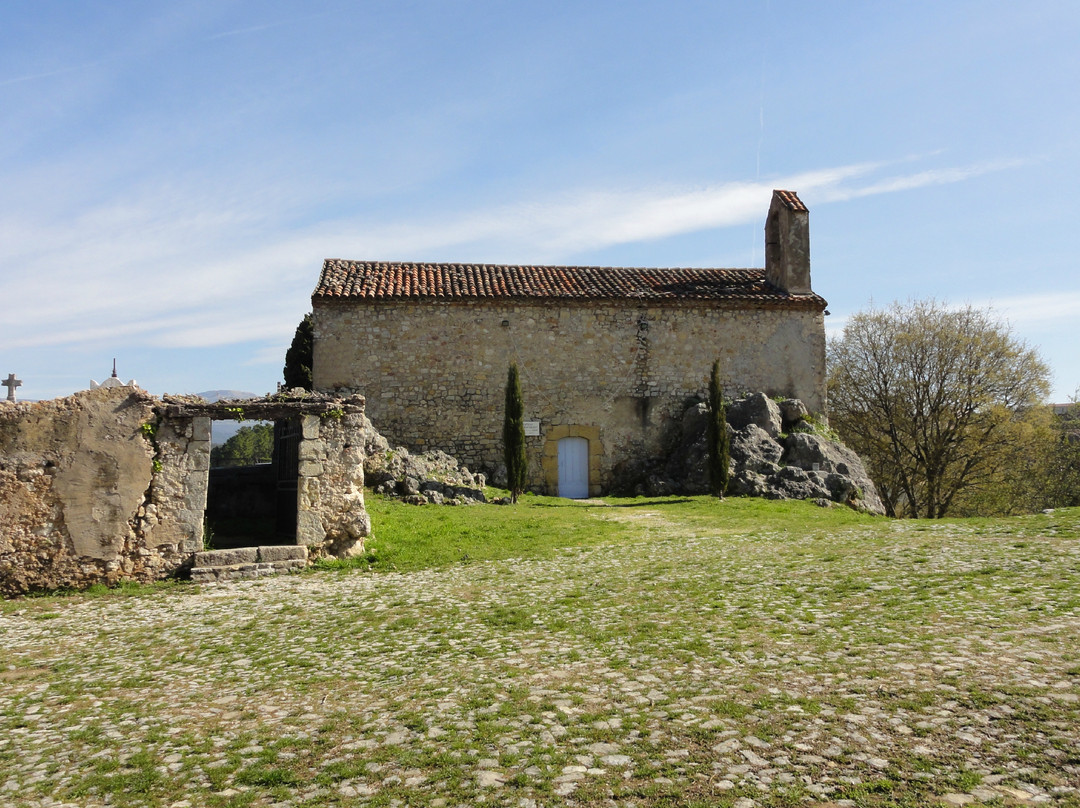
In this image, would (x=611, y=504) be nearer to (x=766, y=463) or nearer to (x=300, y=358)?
(x=766, y=463)

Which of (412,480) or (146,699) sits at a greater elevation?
(412,480)

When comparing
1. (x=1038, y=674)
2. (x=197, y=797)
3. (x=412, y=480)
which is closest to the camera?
(x=197, y=797)

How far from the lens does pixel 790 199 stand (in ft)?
83.4

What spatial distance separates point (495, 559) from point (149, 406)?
5811 mm

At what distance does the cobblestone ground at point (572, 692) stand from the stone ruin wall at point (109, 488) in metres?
0.81

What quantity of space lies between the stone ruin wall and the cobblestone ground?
81 centimetres

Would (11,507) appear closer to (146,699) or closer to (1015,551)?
(146,699)

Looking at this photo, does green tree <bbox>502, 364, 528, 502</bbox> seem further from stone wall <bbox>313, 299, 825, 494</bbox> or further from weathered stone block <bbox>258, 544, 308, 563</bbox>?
weathered stone block <bbox>258, 544, 308, 563</bbox>

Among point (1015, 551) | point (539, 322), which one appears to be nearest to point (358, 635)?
point (1015, 551)

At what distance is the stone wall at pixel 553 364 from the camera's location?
22.0 m

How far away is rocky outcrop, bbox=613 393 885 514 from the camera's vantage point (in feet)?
65.1

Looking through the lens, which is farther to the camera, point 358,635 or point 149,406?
point 149,406

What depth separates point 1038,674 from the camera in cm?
507

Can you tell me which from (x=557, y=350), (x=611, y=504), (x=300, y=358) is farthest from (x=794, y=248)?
(x=300, y=358)
